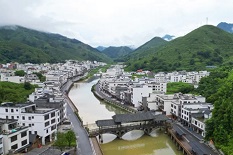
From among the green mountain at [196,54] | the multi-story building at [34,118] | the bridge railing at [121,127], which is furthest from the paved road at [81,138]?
the green mountain at [196,54]

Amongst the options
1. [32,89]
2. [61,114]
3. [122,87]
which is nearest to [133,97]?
[122,87]

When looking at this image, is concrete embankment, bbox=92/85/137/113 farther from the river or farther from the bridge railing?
the bridge railing

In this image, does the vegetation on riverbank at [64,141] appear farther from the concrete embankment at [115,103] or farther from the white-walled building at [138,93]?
the white-walled building at [138,93]

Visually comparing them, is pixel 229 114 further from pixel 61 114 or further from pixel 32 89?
pixel 32 89

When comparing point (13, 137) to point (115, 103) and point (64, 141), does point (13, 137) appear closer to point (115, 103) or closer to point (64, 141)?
point (64, 141)

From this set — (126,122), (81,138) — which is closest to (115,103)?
(126,122)

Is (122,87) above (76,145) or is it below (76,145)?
above
